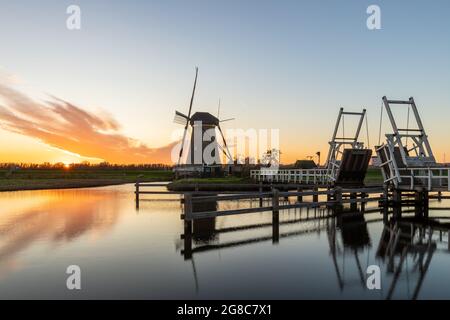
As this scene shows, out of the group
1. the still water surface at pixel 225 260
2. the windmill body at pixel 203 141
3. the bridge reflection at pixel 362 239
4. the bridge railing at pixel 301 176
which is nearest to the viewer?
the still water surface at pixel 225 260

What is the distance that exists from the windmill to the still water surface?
45383 mm

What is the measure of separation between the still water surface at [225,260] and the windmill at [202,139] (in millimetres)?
45383

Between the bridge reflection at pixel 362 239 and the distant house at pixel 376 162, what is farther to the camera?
the distant house at pixel 376 162

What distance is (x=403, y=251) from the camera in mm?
11258

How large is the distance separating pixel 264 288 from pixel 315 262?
276cm

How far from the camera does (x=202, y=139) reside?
65.8 m

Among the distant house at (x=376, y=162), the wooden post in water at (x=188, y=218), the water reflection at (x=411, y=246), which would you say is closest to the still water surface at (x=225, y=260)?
the water reflection at (x=411, y=246)

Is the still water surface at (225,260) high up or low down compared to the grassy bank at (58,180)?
down

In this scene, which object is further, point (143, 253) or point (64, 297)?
point (143, 253)

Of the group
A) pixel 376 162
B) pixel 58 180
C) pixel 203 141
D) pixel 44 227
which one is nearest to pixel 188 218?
pixel 44 227

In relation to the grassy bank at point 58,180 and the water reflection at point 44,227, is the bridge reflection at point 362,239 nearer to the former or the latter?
the water reflection at point 44,227

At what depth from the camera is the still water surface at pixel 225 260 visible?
25.9 feet
